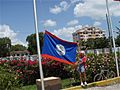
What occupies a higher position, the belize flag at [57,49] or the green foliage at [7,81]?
the belize flag at [57,49]

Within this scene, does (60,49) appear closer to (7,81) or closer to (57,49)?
(57,49)

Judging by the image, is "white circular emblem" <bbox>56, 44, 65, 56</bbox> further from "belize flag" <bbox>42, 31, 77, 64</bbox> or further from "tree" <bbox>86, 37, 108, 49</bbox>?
"tree" <bbox>86, 37, 108, 49</bbox>

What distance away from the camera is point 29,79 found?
1644cm

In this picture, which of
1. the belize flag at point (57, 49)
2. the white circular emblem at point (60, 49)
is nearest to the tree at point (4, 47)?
the belize flag at point (57, 49)

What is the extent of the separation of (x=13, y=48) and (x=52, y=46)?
129 meters

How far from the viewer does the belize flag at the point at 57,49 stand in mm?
11164

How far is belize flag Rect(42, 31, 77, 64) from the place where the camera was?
1116 centimetres

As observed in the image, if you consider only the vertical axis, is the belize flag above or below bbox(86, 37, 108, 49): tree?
below

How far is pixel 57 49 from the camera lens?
11.5m

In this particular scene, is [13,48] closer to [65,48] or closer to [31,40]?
[31,40]

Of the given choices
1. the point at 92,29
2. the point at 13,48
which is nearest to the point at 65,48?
the point at 13,48

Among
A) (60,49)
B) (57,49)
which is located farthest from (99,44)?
(57,49)

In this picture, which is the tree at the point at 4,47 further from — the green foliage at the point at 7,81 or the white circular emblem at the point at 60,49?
the green foliage at the point at 7,81

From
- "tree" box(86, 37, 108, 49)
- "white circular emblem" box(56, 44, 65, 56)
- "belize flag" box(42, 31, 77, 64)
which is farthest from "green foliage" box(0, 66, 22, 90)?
"tree" box(86, 37, 108, 49)
